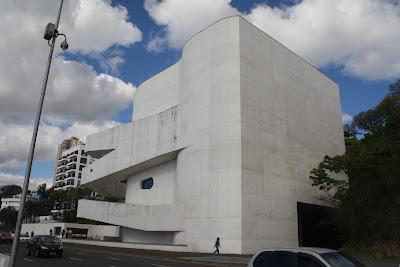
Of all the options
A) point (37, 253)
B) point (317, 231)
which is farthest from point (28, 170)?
point (317, 231)

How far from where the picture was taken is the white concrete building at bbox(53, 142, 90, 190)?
132500 millimetres

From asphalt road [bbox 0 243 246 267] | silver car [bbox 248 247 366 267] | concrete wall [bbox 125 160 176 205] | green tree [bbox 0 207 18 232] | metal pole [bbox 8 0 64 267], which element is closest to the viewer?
silver car [bbox 248 247 366 267]

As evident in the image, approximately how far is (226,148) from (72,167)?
106 meters

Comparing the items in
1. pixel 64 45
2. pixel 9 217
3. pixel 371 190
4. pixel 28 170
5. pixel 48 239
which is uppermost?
pixel 9 217

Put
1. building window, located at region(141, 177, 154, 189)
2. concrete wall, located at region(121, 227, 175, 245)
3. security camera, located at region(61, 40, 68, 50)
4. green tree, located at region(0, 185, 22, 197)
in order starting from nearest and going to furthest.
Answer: security camera, located at region(61, 40, 68, 50) → concrete wall, located at region(121, 227, 175, 245) → building window, located at region(141, 177, 154, 189) → green tree, located at region(0, 185, 22, 197)

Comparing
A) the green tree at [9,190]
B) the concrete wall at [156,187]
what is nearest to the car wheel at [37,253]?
the concrete wall at [156,187]

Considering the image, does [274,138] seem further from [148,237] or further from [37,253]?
[37,253]

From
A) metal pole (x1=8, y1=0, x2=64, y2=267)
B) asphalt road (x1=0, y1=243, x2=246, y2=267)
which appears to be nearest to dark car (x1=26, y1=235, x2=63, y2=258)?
asphalt road (x1=0, y1=243, x2=246, y2=267)

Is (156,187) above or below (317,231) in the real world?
above

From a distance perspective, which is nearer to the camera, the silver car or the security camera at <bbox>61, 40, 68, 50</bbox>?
the silver car

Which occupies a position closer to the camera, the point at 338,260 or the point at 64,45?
the point at 338,260

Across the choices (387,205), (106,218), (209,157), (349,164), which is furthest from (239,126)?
(106,218)

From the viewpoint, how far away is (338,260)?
7473 mm

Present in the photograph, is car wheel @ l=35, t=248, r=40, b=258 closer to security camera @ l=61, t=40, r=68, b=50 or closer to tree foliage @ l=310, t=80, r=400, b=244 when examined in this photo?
security camera @ l=61, t=40, r=68, b=50
